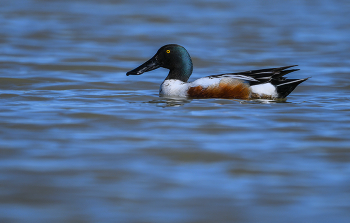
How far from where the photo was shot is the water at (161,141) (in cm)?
373

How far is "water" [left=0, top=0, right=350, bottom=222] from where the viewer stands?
12.2 ft

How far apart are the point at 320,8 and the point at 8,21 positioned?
10.00 metres

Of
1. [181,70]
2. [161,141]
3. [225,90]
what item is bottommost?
[161,141]

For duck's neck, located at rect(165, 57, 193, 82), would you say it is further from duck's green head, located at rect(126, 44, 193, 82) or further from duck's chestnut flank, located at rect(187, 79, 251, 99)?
duck's chestnut flank, located at rect(187, 79, 251, 99)

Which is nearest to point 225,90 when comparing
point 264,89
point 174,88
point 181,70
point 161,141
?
point 264,89

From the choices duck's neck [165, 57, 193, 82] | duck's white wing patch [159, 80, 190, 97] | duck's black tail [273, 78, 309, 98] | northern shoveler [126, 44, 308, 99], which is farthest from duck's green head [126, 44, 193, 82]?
duck's black tail [273, 78, 309, 98]

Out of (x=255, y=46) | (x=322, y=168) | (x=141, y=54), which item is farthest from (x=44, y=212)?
(x=255, y=46)

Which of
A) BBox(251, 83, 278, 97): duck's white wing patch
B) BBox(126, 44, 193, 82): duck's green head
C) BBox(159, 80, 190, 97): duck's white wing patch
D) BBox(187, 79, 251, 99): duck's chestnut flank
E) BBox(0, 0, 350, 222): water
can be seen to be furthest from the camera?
BBox(126, 44, 193, 82): duck's green head

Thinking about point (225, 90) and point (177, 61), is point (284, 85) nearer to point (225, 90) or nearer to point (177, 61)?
point (225, 90)

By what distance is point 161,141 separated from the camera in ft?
17.3

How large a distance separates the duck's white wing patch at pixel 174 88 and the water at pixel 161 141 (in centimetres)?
18

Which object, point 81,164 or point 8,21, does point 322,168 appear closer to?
point 81,164

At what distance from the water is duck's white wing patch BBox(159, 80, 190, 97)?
0.18m

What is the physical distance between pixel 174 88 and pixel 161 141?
280 centimetres
